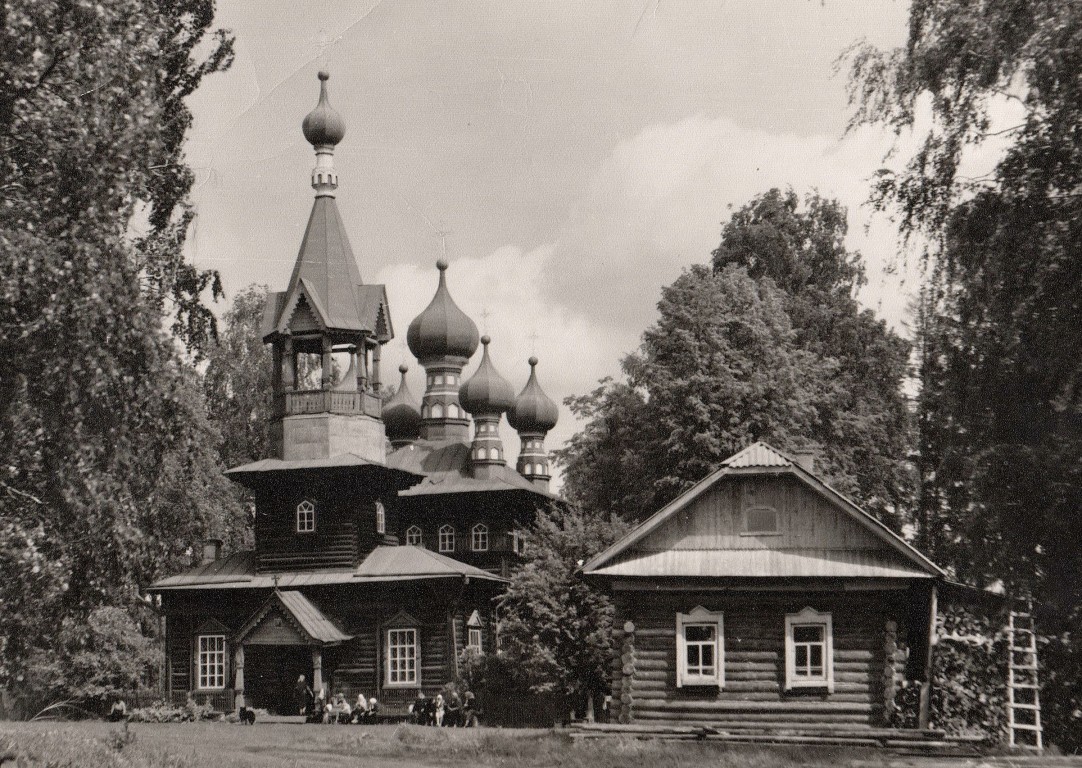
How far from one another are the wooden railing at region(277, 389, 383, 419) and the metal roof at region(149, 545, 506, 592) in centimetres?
423

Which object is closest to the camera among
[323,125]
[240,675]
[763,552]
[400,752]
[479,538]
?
[400,752]

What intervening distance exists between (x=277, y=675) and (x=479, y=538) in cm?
1332

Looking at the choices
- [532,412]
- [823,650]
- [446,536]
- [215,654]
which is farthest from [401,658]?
[532,412]

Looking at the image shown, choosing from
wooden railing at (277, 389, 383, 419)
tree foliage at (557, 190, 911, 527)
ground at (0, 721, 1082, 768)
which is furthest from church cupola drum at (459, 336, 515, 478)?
ground at (0, 721, 1082, 768)

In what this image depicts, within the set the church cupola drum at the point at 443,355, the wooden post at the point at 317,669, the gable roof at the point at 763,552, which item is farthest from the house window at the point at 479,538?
the gable roof at the point at 763,552

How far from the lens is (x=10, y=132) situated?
617 inches

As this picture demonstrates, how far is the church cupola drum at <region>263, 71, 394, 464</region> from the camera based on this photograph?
41.7 m

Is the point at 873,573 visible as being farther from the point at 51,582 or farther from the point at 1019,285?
the point at 51,582

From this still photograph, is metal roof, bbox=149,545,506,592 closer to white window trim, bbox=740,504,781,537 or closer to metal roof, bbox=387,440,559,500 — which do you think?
metal roof, bbox=387,440,559,500

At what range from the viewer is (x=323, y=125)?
142 ft

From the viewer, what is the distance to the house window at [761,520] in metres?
28.5

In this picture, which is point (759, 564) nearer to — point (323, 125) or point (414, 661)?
point (414, 661)

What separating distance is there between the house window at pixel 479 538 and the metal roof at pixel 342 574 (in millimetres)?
8990

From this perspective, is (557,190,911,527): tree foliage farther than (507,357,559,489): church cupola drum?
No
